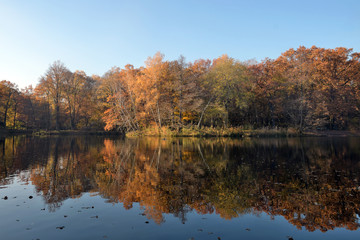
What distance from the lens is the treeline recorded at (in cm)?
4078

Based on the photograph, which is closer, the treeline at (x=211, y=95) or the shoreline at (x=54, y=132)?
the treeline at (x=211, y=95)

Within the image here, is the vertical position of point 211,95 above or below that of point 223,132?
above

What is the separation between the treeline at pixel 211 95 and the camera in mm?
40781

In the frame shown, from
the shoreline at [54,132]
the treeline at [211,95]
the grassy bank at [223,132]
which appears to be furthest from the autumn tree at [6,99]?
the grassy bank at [223,132]

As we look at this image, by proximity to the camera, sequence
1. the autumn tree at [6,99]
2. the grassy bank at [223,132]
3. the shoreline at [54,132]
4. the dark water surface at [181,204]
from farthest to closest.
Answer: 1. the autumn tree at [6,99]
2. the shoreline at [54,132]
3. the grassy bank at [223,132]
4. the dark water surface at [181,204]

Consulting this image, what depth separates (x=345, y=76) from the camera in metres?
47.5

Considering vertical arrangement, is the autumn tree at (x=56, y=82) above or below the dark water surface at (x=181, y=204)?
above

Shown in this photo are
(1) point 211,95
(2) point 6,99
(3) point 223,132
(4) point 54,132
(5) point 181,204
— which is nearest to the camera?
(5) point 181,204

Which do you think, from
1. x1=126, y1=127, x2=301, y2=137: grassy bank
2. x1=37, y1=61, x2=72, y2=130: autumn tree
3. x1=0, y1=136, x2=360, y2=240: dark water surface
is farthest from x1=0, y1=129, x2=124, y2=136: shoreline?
x1=0, y1=136, x2=360, y2=240: dark water surface

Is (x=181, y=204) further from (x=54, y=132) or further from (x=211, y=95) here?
(x=54, y=132)

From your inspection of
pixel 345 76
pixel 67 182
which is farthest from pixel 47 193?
pixel 345 76

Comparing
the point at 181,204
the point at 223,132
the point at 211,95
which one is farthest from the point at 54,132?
the point at 181,204

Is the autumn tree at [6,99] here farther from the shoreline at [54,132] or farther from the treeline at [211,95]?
the shoreline at [54,132]

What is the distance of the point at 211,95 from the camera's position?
42.9 meters
